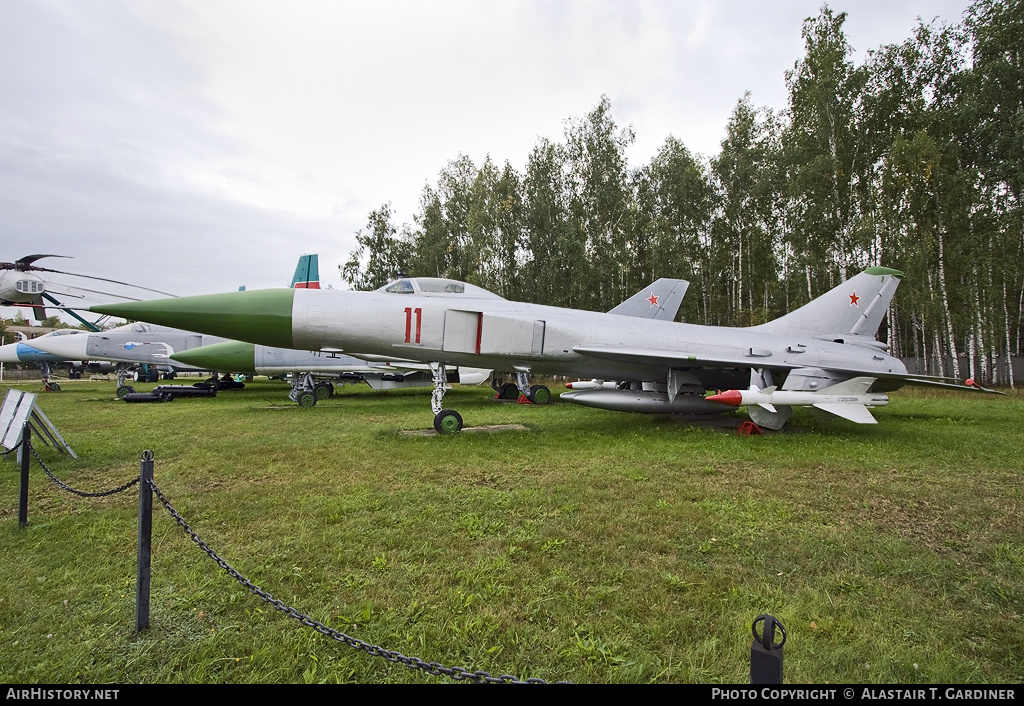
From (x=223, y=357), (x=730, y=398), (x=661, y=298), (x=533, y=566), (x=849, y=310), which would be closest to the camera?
(x=533, y=566)

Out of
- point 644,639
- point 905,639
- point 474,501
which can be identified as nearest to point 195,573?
point 474,501

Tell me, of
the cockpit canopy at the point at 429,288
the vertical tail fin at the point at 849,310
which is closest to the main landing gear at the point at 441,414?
the cockpit canopy at the point at 429,288

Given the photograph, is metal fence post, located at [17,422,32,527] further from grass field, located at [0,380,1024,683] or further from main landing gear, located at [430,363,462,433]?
main landing gear, located at [430,363,462,433]

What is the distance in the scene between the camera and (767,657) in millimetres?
1296

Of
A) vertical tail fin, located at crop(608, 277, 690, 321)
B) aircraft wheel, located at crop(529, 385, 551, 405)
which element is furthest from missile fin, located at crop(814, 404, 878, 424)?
aircraft wheel, located at crop(529, 385, 551, 405)

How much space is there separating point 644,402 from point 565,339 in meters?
1.82

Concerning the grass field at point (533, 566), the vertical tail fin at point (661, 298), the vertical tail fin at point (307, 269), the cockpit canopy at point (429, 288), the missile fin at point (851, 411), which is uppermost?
the vertical tail fin at point (307, 269)

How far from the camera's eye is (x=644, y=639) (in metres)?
2.24

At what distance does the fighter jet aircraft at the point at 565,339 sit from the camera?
23.1ft

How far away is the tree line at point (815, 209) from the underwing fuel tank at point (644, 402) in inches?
490

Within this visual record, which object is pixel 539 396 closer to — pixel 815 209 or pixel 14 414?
pixel 14 414

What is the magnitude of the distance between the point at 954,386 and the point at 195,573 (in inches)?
395

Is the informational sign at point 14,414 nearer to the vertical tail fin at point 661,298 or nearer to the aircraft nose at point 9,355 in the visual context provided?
the vertical tail fin at point 661,298

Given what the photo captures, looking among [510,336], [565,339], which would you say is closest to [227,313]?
[510,336]
